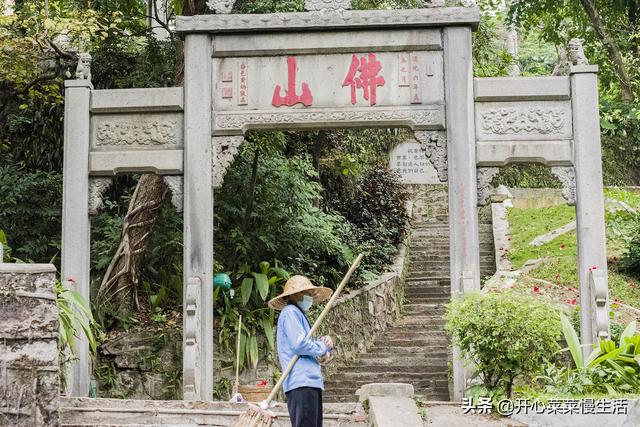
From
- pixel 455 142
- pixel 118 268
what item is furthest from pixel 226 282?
pixel 455 142

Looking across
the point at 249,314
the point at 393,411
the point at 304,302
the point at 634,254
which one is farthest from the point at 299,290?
the point at 634,254

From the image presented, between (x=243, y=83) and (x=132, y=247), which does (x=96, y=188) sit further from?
(x=243, y=83)

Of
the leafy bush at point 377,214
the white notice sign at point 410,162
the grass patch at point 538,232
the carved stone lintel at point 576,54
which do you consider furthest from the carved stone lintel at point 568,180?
the white notice sign at point 410,162

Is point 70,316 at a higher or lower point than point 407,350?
higher

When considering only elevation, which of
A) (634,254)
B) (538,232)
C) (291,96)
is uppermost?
(291,96)

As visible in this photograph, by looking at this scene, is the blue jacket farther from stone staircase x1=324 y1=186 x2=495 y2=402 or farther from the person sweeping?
stone staircase x1=324 y1=186 x2=495 y2=402

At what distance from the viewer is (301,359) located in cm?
552

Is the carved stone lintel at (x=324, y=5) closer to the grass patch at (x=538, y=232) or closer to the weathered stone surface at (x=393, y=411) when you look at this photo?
the weathered stone surface at (x=393, y=411)

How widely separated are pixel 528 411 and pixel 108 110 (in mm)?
5365

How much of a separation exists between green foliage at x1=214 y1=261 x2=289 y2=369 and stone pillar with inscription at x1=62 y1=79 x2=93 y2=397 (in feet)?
5.90

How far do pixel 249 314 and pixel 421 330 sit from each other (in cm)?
386

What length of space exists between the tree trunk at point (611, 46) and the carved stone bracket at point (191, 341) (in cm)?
988

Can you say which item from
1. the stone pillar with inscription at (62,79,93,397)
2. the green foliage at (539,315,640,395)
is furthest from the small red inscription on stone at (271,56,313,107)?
the green foliage at (539,315,640,395)

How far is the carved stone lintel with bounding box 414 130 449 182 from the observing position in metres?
8.95
